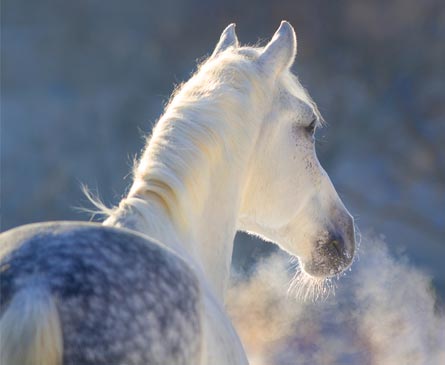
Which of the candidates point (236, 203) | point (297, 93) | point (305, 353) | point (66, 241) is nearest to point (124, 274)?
point (66, 241)

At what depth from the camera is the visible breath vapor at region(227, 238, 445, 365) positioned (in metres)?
6.95

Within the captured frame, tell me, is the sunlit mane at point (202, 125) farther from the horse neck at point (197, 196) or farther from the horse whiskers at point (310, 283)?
the horse whiskers at point (310, 283)

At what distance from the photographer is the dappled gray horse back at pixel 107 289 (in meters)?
1.53

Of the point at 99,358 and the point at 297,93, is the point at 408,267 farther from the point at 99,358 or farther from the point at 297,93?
the point at 99,358

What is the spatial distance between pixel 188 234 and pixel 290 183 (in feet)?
2.42

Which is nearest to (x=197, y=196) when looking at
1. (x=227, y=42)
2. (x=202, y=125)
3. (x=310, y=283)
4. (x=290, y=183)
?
(x=202, y=125)

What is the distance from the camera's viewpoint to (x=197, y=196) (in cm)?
244

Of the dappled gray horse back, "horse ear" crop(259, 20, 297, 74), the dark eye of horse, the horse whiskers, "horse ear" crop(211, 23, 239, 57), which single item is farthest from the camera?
the horse whiskers

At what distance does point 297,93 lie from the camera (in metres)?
3.06

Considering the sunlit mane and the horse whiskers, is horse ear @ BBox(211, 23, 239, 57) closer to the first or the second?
the sunlit mane

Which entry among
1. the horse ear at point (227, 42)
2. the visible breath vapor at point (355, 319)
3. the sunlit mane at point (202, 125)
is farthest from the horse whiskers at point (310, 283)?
the visible breath vapor at point (355, 319)

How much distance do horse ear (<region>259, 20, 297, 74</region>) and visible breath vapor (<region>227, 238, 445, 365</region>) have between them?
387 cm

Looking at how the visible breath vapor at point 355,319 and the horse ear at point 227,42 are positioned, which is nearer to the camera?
the horse ear at point 227,42

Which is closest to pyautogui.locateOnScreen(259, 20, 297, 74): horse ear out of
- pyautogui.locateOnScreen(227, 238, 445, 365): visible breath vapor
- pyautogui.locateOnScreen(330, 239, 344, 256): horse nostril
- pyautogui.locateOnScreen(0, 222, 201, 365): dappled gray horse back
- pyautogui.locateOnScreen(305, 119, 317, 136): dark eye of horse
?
pyautogui.locateOnScreen(305, 119, 317, 136): dark eye of horse
